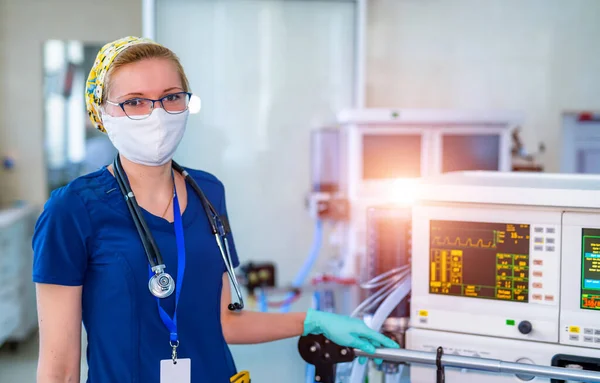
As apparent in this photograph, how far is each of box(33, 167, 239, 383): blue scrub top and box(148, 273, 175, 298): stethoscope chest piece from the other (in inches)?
1.1

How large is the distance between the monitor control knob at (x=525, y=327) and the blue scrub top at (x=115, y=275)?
0.61m

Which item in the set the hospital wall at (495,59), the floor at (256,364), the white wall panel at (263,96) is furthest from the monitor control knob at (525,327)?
the hospital wall at (495,59)

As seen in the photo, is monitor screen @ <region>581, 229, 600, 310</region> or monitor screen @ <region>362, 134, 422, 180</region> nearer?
monitor screen @ <region>581, 229, 600, 310</region>

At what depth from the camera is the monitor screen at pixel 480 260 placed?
125cm

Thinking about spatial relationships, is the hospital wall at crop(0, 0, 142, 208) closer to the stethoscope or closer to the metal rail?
the stethoscope

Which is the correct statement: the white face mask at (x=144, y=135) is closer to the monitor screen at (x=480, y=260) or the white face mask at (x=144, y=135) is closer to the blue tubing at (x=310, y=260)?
the monitor screen at (x=480, y=260)

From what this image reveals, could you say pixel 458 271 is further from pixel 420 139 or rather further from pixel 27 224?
pixel 27 224

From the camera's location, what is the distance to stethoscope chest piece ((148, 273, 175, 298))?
116 cm

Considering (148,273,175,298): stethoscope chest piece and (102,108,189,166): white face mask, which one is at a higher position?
(102,108,189,166): white face mask

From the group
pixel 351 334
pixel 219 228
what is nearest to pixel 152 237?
pixel 219 228

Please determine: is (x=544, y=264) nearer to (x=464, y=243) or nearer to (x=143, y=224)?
(x=464, y=243)

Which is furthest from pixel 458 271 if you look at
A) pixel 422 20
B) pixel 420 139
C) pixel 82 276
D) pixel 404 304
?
pixel 422 20

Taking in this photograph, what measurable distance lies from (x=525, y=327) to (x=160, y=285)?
69cm

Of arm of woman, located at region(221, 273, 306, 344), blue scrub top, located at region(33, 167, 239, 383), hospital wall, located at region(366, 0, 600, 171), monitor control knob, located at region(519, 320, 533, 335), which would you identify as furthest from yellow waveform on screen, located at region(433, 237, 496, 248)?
hospital wall, located at region(366, 0, 600, 171)
